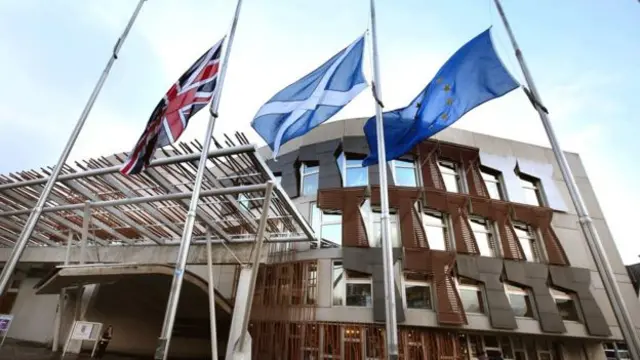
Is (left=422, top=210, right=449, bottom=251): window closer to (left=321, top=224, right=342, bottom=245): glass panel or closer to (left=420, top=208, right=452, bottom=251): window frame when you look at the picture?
(left=420, top=208, right=452, bottom=251): window frame

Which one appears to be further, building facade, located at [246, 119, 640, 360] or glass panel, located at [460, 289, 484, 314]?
glass panel, located at [460, 289, 484, 314]

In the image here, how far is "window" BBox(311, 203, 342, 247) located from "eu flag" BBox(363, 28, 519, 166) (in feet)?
24.8

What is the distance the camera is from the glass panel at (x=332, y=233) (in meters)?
15.5

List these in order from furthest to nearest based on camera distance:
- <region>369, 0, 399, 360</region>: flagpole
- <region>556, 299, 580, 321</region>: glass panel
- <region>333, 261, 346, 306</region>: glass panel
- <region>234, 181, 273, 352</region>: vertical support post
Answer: <region>556, 299, 580, 321</region>: glass panel < <region>333, 261, 346, 306</region>: glass panel < <region>234, 181, 273, 352</region>: vertical support post < <region>369, 0, 399, 360</region>: flagpole

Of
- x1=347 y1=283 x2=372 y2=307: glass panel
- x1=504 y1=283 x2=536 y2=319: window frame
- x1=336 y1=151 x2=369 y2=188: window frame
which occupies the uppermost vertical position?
x1=336 y1=151 x2=369 y2=188: window frame

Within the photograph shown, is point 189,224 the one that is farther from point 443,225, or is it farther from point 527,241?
point 527,241

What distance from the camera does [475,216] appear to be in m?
16.5

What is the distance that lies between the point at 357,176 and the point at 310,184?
95.9 inches

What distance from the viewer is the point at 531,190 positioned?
18.4 m

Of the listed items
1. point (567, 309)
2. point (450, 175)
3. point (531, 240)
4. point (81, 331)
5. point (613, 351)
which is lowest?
point (81, 331)

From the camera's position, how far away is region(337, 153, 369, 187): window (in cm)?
1658

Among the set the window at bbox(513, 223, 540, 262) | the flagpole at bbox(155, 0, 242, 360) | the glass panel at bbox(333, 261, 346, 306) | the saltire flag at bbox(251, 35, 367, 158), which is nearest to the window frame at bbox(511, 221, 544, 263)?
the window at bbox(513, 223, 540, 262)

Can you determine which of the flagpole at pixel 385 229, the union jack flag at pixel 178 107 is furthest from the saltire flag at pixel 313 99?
the union jack flag at pixel 178 107

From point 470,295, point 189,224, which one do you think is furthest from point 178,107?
point 470,295
